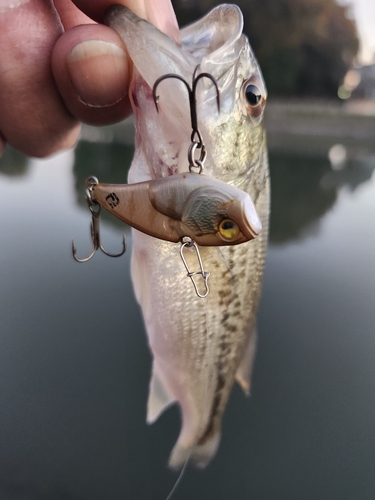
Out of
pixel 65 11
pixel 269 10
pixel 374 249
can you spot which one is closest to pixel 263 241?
pixel 65 11

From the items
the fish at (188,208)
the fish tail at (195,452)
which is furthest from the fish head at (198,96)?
the fish tail at (195,452)

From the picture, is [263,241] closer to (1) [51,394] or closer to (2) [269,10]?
(1) [51,394]

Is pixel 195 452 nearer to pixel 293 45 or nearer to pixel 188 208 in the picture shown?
pixel 188 208

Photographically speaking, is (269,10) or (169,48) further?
(269,10)

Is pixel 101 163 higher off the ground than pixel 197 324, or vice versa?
pixel 101 163

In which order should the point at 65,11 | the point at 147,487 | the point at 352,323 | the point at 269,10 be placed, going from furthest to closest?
the point at 269,10
the point at 352,323
the point at 147,487
the point at 65,11

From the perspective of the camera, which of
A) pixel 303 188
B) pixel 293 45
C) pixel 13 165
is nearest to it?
pixel 13 165

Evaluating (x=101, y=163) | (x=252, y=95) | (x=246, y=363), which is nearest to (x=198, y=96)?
(x=252, y=95)
